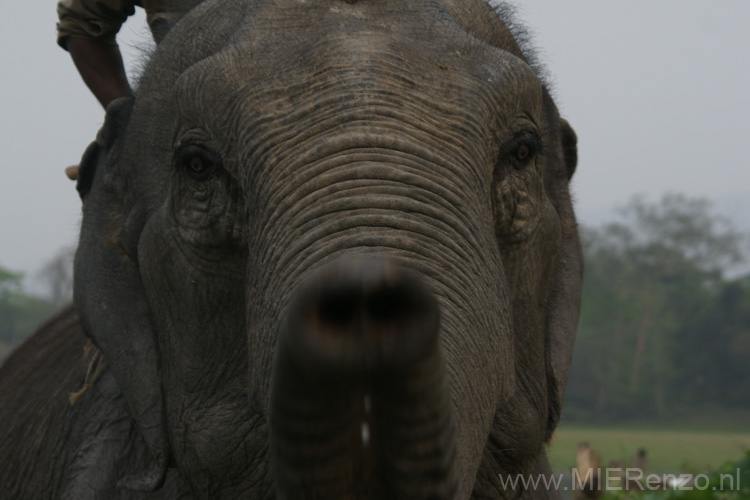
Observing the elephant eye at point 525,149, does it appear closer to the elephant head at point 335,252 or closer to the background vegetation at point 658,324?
the elephant head at point 335,252

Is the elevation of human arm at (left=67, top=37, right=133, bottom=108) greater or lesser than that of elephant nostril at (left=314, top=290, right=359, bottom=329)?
greater

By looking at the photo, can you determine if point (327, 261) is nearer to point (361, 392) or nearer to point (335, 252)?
point (335, 252)

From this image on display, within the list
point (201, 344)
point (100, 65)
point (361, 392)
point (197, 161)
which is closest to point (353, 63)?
point (197, 161)

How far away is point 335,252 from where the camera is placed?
2021mm

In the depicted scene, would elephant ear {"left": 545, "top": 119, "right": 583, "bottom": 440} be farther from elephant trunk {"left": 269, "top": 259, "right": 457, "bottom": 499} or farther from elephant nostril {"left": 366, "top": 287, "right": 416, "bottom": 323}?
elephant nostril {"left": 366, "top": 287, "right": 416, "bottom": 323}

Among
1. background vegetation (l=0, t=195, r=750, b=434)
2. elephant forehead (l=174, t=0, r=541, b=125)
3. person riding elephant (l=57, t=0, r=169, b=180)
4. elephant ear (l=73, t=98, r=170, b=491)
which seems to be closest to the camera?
elephant forehead (l=174, t=0, r=541, b=125)

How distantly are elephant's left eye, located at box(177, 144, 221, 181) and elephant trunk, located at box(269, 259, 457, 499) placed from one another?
102 centimetres

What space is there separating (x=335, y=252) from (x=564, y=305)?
4.43 feet

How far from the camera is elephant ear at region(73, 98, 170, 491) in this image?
9.88 feet

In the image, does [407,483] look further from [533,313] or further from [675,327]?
[675,327]

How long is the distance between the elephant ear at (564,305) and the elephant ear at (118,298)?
3.68 ft

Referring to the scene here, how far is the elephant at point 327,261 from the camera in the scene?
5.67ft

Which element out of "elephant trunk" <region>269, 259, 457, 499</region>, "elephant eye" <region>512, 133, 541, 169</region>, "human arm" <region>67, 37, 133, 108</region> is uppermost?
"human arm" <region>67, 37, 133, 108</region>

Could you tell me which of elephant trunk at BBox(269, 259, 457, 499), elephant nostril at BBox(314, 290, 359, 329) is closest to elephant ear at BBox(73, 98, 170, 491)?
elephant trunk at BBox(269, 259, 457, 499)
